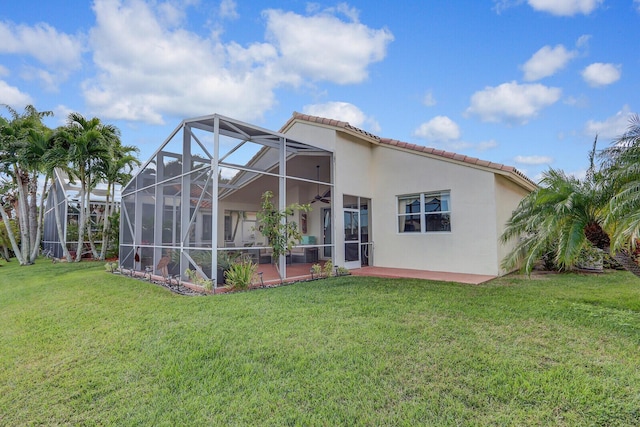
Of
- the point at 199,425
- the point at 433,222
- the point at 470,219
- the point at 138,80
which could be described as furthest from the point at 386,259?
the point at 138,80

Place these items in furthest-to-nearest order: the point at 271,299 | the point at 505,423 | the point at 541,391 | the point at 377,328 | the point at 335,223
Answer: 1. the point at 335,223
2. the point at 271,299
3. the point at 377,328
4. the point at 541,391
5. the point at 505,423

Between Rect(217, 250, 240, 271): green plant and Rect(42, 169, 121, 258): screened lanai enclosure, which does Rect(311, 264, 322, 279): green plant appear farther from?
Rect(42, 169, 121, 258): screened lanai enclosure

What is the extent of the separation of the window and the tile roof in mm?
1334

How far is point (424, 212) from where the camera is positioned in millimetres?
11812

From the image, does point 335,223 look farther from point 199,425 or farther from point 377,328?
point 199,425

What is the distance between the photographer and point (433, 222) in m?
11.6

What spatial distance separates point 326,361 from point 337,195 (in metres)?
8.13

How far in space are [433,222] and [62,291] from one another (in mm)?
11897

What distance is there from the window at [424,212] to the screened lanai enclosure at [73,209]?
56.8ft

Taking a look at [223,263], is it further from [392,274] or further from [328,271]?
[392,274]

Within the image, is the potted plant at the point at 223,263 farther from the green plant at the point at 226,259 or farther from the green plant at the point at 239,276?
the green plant at the point at 239,276

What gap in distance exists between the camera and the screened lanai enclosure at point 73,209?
65.1 ft

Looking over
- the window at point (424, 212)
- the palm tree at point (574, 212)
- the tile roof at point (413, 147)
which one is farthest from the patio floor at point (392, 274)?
the tile roof at point (413, 147)

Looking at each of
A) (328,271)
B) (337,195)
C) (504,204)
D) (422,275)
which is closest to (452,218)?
(504,204)
